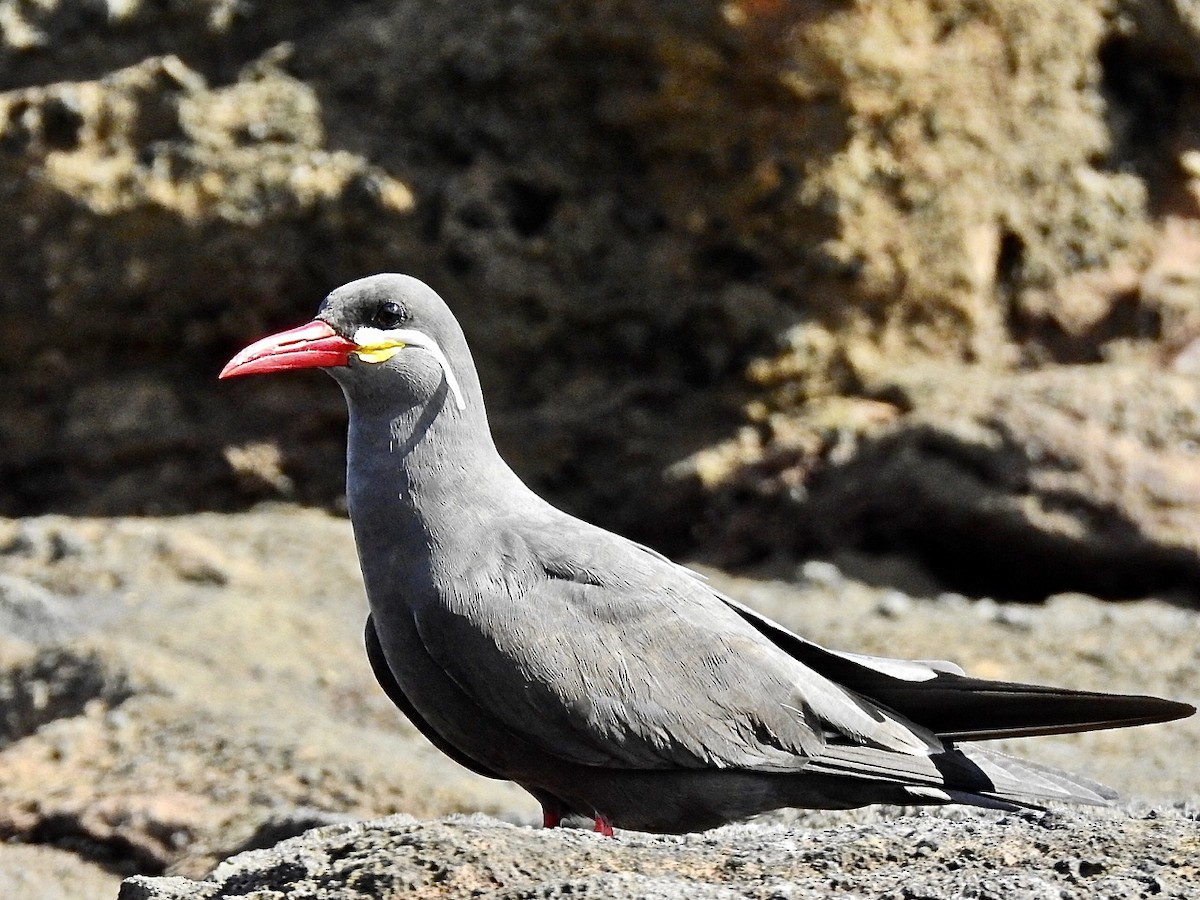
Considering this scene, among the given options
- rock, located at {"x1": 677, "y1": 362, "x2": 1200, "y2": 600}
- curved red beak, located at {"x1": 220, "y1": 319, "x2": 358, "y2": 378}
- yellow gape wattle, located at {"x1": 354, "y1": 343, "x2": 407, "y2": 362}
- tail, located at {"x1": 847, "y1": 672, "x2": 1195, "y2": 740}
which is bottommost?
tail, located at {"x1": 847, "y1": 672, "x2": 1195, "y2": 740}

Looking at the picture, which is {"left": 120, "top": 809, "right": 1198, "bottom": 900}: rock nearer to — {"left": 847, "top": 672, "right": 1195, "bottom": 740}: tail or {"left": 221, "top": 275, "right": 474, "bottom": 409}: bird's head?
{"left": 847, "top": 672, "right": 1195, "bottom": 740}: tail

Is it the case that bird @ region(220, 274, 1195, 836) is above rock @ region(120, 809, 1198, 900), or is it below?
above

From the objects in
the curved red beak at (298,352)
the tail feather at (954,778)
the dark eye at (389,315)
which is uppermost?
the dark eye at (389,315)

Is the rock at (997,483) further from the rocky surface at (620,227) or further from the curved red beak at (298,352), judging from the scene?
the curved red beak at (298,352)

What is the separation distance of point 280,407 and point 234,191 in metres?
1.44

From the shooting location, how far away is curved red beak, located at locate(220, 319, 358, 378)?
5.12m

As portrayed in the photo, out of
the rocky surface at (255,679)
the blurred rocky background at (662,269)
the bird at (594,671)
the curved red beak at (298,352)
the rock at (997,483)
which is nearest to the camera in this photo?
the bird at (594,671)

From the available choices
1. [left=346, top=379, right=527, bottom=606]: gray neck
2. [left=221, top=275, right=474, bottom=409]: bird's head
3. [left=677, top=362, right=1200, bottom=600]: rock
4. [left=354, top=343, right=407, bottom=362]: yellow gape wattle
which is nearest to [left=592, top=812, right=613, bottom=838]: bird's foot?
[left=346, top=379, right=527, bottom=606]: gray neck

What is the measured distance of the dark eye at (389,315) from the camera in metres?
5.21

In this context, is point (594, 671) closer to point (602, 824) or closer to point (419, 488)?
point (602, 824)

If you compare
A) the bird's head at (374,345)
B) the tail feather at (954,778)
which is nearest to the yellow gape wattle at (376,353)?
the bird's head at (374,345)

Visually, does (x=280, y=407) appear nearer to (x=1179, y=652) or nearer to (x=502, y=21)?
(x=502, y=21)

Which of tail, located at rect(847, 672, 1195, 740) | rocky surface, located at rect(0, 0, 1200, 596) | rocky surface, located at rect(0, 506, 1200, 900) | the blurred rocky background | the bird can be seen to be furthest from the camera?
rocky surface, located at rect(0, 0, 1200, 596)

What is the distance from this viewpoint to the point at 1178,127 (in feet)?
34.9
